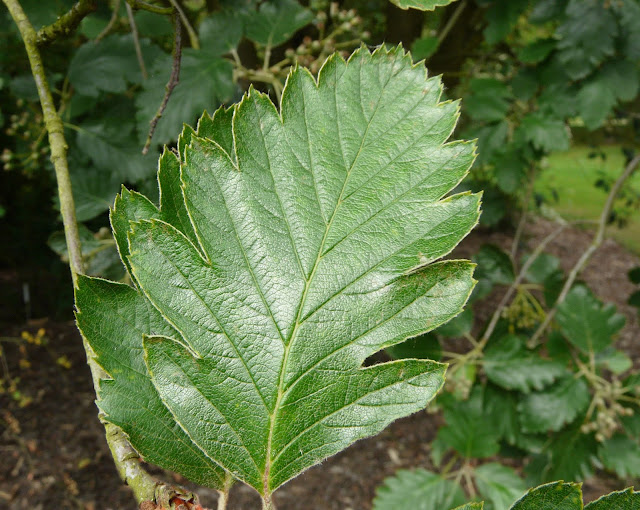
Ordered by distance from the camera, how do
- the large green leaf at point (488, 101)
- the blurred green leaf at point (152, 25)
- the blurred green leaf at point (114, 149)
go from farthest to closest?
the large green leaf at point (488, 101)
the blurred green leaf at point (152, 25)
the blurred green leaf at point (114, 149)

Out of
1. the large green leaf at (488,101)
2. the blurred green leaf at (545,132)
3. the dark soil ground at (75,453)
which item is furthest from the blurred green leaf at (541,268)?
the dark soil ground at (75,453)

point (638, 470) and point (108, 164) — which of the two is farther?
point (638, 470)

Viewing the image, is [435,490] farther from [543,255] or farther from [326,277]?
[326,277]

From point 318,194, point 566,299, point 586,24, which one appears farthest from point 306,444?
point 586,24

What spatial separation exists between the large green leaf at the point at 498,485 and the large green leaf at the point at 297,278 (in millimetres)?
1136

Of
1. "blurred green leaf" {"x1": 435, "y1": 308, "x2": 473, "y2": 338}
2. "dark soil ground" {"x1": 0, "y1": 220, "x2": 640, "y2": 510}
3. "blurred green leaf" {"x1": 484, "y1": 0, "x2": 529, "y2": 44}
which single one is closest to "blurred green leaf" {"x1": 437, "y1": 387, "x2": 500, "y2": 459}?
"blurred green leaf" {"x1": 435, "y1": 308, "x2": 473, "y2": 338}

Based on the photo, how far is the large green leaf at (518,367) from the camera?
4.50 feet

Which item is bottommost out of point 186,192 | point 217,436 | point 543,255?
point 543,255

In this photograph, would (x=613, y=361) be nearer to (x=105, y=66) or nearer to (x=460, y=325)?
(x=460, y=325)

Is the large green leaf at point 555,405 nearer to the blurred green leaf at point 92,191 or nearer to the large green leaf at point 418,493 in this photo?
the large green leaf at point 418,493

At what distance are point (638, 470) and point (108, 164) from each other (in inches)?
61.0

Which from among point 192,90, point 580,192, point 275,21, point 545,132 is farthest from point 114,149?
point 580,192

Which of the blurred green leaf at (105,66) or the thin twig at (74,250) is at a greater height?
the thin twig at (74,250)

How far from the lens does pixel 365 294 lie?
0.39m
